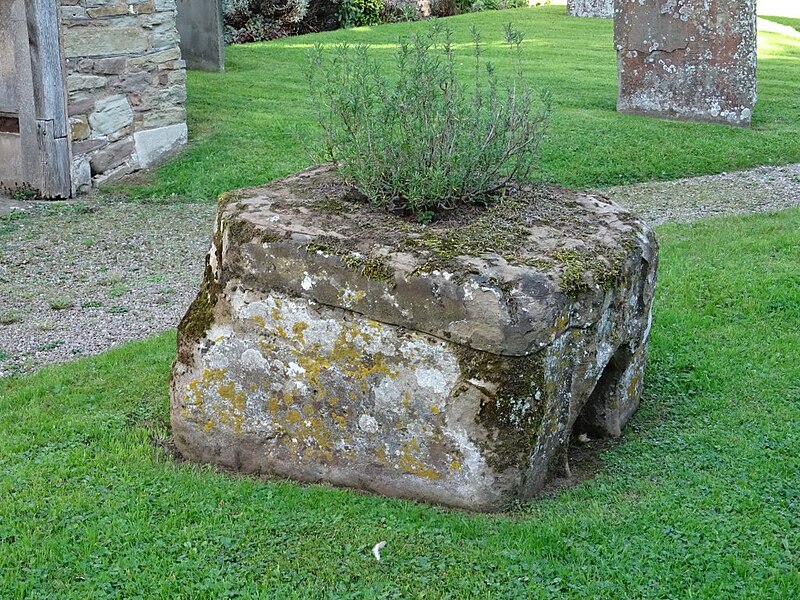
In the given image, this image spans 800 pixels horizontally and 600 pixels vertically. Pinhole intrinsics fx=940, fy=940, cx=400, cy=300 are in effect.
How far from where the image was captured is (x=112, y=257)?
25.0 ft

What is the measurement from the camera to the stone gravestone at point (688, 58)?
35.1 feet

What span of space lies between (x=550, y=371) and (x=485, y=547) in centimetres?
70

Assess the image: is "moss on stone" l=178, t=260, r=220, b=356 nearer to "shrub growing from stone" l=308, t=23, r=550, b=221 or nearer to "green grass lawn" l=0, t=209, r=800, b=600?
"green grass lawn" l=0, t=209, r=800, b=600

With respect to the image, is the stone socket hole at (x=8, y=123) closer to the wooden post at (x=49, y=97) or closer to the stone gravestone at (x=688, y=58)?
the wooden post at (x=49, y=97)

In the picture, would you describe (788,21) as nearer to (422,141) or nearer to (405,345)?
(422,141)

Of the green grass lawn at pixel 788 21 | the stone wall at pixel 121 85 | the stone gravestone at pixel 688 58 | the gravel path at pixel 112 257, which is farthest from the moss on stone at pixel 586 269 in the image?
the green grass lawn at pixel 788 21

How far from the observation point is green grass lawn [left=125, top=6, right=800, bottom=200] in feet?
31.7

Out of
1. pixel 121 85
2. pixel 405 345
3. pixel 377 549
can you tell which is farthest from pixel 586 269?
pixel 121 85

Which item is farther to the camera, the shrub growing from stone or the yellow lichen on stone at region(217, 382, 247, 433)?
the shrub growing from stone

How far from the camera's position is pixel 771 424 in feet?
13.6

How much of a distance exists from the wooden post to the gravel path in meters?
0.28

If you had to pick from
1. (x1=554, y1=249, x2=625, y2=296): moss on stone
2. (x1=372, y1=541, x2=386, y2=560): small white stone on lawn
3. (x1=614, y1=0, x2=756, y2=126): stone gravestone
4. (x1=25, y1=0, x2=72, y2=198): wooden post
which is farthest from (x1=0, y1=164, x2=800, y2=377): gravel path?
(x1=554, y1=249, x2=625, y2=296): moss on stone

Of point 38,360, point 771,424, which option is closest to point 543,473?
point 771,424

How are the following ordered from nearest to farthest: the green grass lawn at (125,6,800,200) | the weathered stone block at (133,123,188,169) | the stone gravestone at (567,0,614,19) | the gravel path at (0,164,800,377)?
1. the gravel path at (0,164,800,377)
2. the green grass lawn at (125,6,800,200)
3. the weathered stone block at (133,123,188,169)
4. the stone gravestone at (567,0,614,19)
